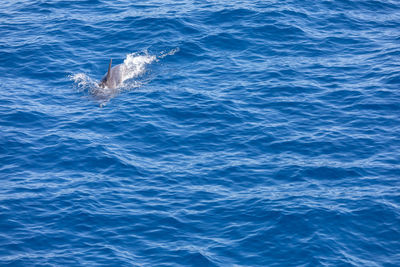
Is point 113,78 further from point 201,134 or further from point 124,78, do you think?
point 201,134

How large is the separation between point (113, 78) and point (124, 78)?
866 millimetres

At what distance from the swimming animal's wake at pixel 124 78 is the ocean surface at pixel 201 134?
121 millimetres

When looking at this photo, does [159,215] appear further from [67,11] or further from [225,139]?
[67,11]

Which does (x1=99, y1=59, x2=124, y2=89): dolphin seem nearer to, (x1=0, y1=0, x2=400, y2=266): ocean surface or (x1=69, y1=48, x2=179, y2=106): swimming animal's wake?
(x1=69, y1=48, x2=179, y2=106): swimming animal's wake

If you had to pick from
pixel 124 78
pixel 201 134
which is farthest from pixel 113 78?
pixel 201 134

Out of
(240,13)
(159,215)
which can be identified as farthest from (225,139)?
(240,13)

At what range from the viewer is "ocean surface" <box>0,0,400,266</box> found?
73.9ft

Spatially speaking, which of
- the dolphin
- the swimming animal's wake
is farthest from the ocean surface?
the dolphin

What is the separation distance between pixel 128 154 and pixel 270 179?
24.1ft

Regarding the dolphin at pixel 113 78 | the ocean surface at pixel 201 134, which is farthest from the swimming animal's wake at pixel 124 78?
the ocean surface at pixel 201 134

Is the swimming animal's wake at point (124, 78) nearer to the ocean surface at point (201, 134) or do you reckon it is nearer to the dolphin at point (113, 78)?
the dolphin at point (113, 78)

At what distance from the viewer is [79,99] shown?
107 feet

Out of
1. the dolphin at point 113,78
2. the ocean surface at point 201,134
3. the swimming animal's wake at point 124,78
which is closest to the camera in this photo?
the ocean surface at point 201,134

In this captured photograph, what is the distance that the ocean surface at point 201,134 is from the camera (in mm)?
22516
